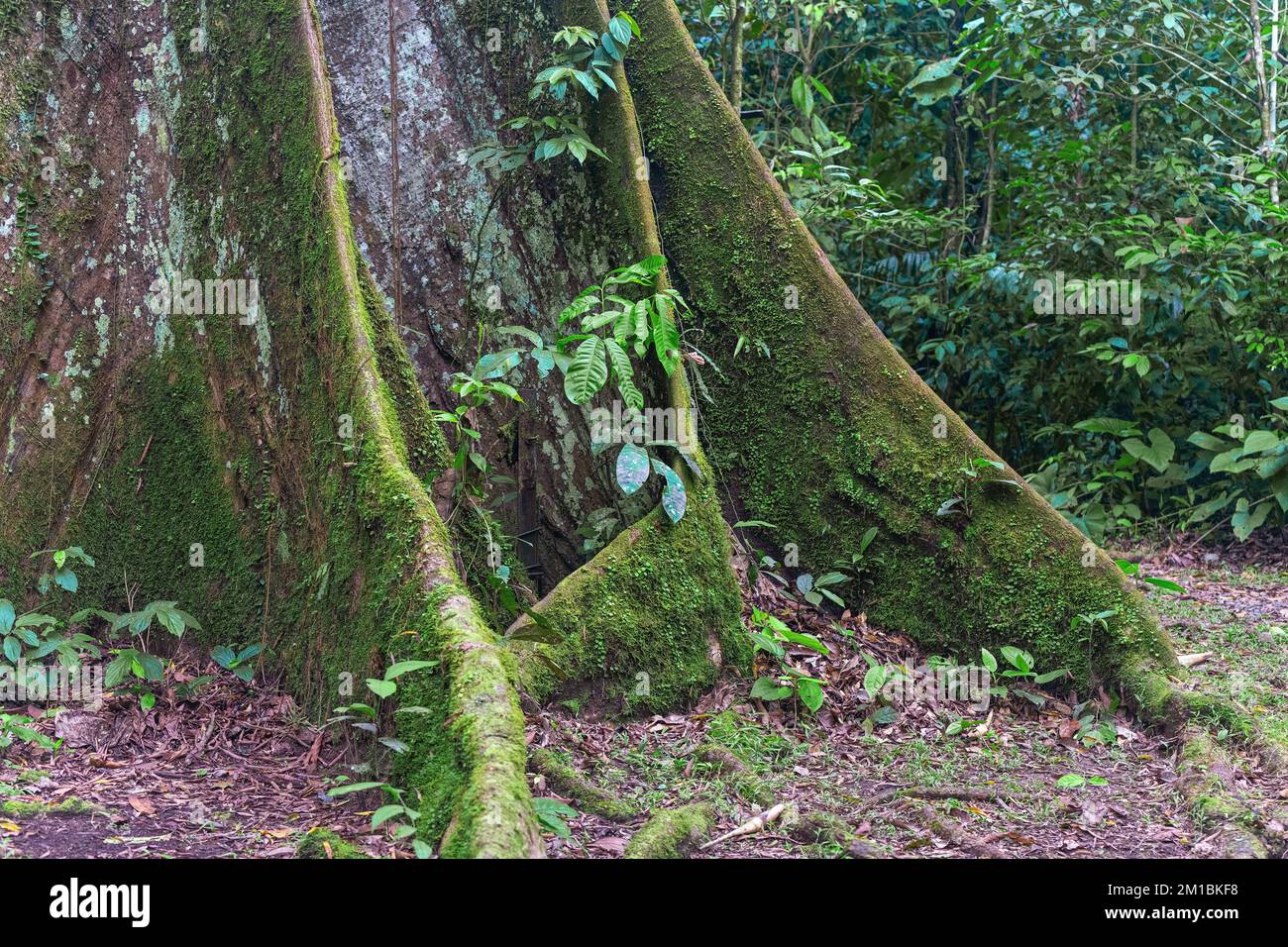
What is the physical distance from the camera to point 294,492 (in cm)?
421

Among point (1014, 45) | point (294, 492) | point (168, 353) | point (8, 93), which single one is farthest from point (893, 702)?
point (1014, 45)

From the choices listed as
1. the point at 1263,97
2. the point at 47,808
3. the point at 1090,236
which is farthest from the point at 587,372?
the point at 1263,97

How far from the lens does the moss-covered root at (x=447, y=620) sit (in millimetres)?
2746

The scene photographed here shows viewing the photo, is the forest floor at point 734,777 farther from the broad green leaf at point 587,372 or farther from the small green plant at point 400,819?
the broad green leaf at point 587,372

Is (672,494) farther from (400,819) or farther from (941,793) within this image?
(400,819)

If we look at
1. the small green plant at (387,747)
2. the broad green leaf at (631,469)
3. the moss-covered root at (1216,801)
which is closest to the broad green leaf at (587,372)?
the broad green leaf at (631,469)

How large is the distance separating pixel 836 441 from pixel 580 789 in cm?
217

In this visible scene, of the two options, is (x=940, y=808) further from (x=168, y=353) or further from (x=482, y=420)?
(x=168, y=353)

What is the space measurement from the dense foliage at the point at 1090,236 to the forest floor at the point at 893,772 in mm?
3197

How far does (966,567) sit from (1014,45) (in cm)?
473

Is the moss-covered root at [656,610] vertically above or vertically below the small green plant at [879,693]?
above

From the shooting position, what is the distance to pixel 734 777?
12.7ft

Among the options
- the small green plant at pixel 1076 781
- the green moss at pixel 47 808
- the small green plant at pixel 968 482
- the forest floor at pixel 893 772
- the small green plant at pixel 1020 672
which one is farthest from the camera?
the small green plant at pixel 968 482

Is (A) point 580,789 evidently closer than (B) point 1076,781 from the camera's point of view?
Yes
